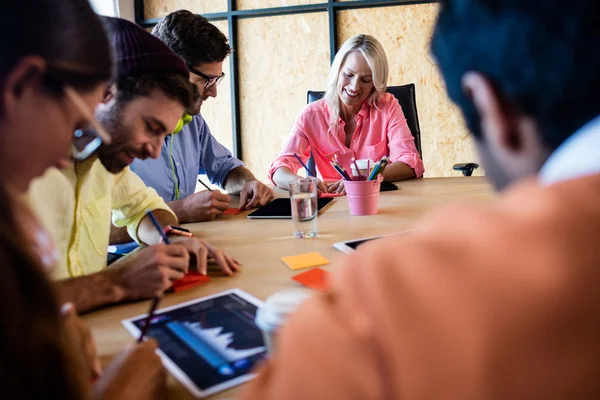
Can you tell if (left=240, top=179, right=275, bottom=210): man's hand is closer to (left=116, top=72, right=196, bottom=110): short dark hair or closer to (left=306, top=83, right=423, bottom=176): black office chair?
(left=116, top=72, right=196, bottom=110): short dark hair

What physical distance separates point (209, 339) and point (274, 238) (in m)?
0.61

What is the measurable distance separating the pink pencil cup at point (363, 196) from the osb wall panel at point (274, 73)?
2765 mm

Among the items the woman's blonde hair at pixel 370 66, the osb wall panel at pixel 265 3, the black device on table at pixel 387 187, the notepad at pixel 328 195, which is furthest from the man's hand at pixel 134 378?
the osb wall panel at pixel 265 3

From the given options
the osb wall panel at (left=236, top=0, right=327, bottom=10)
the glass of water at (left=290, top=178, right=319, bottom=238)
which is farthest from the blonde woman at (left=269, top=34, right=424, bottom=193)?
the osb wall panel at (left=236, top=0, right=327, bottom=10)

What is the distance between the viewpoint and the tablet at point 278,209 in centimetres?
163

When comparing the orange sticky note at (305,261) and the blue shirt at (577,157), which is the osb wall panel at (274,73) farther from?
the blue shirt at (577,157)

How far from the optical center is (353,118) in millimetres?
2715

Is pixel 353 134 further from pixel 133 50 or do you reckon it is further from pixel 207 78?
pixel 133 50

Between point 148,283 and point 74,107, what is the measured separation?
1.41 ft

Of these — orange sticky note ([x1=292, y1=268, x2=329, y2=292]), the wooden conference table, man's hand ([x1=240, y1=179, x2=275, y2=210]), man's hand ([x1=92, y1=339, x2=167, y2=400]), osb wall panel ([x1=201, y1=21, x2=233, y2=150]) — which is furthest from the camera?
osb wall panel ([x1=201, y1=21, x2=233, y2=150])

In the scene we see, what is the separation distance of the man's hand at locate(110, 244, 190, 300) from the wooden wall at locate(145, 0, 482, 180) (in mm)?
3268

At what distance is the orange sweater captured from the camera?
34 centimetres

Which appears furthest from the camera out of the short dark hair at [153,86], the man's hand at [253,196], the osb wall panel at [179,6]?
the osb wall panel at [179,6]

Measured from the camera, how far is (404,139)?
8.34 ft
